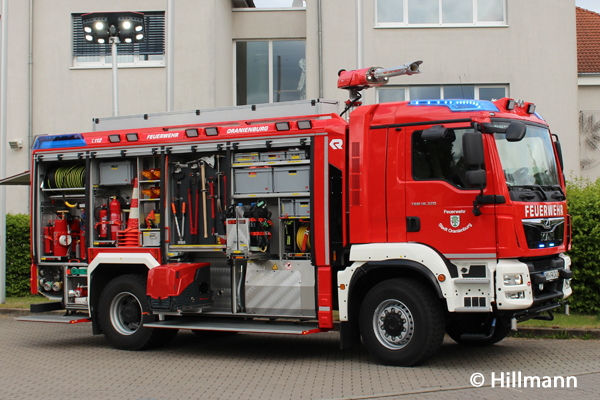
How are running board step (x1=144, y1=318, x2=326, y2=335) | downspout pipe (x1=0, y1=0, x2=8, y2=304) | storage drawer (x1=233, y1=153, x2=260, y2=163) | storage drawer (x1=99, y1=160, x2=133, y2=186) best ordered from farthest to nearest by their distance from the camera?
downspout pipe (x1=0, y1=0, x2=8, y2=304) < storage drawer (x1=99, y1=160, x2=133, y2=186) < storage drawer (x1=233, y1=153, x2=260, y2=163) < running board step (x1=144, y1=318, x2=326, y2=335)

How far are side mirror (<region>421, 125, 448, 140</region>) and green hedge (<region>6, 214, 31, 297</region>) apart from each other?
35.6 ft

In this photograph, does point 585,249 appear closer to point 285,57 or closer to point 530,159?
point 530,159

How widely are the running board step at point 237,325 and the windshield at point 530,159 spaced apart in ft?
10.3

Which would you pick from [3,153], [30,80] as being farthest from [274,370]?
[30,80]

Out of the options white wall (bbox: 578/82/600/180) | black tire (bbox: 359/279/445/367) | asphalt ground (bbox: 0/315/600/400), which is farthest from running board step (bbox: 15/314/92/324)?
white wall (bbox: 578/82/600/180)

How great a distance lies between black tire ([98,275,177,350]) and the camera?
394 inches

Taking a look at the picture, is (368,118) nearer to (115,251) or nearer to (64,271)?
(115,251)

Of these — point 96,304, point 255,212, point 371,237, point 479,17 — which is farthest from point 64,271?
point 479,17

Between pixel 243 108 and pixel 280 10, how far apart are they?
32.7 ft

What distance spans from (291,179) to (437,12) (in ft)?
33.1

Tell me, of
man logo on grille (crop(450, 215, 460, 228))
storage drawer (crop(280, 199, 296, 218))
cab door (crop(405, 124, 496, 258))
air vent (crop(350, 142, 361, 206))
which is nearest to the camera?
cab door (crop(405, 124, 496, 258))

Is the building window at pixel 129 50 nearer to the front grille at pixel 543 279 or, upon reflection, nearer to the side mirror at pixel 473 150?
the side mirror at pixel 473 150

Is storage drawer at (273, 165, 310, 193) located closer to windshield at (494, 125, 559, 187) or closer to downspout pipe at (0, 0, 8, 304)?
windshield at (494, 125, 559, 187)

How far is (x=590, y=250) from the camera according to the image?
1087cm
